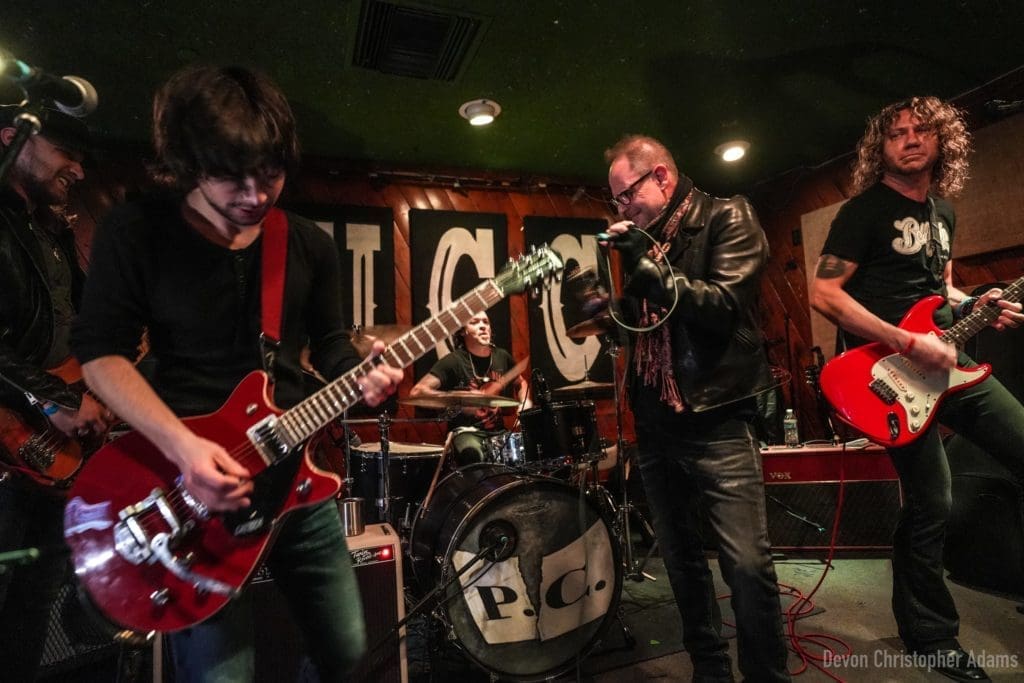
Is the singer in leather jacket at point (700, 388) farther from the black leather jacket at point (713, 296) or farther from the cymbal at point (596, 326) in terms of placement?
the cymbal at point (596, 326)

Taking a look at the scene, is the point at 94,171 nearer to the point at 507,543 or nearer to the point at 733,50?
the point at 507,543

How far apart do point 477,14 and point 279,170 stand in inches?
105

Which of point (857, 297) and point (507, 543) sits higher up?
point (857, 297)

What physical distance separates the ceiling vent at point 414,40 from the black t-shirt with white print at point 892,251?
256 cm

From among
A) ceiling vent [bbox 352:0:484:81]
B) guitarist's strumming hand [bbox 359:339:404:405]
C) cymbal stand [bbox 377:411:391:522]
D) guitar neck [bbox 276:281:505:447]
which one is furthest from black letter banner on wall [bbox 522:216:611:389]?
guitarist's strumming hand [bbox 359:339:404:405]

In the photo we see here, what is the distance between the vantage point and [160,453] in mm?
1375

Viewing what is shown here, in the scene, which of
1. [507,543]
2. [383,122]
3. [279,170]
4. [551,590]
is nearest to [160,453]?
[279,170]

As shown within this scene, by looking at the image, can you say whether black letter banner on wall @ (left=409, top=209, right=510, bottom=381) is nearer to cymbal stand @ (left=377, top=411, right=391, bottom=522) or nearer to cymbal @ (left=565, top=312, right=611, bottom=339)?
cymbal stand @ (left=377, top=411, right=391, bottom=522)

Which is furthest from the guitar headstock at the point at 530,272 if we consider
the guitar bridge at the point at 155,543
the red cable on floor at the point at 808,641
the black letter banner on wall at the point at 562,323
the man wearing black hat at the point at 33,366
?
the black letter banner on wall at the point at 562,323

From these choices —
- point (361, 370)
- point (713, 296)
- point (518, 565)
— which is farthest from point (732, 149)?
point (361, 370)

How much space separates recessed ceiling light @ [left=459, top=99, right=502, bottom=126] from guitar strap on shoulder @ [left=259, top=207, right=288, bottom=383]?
338cm

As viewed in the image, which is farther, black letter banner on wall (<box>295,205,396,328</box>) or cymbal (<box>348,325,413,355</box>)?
black letter banner on wall (<box>295,205,396,328</box>)

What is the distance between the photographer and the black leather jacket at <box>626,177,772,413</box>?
→ 189 centimetres

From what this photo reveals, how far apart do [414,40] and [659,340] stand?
2.87m
